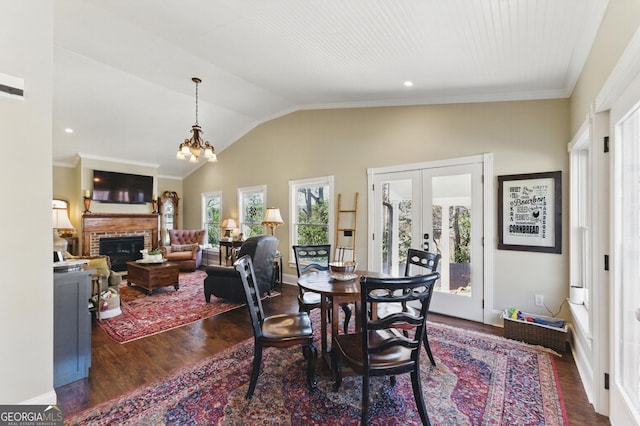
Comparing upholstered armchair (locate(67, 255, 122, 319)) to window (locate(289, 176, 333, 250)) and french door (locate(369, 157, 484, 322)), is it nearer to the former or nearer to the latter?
window (locate(289, 176, 333, 250))

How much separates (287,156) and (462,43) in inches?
147

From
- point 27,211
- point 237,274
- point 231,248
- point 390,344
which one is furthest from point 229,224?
point 390,344

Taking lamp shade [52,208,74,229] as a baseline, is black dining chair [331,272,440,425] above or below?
below

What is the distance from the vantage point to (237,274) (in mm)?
4031

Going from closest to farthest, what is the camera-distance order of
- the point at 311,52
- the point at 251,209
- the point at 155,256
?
the point at 311,52
the point at 155,256
the point at 251,209

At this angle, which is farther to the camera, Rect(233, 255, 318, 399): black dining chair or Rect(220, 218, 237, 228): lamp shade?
Rect(220, 218, 237, 228): lamp shade

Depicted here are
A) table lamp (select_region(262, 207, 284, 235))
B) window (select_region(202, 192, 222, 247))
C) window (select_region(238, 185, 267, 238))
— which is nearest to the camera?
table lamp (select_region(262, 207, 284, 235))

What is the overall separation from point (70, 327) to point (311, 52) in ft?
10.9

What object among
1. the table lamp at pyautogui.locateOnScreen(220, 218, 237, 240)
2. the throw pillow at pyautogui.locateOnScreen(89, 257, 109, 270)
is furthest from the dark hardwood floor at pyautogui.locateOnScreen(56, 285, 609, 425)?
the table lamp at pyautogui.locateOnScreen(220, 218, 237, 240)

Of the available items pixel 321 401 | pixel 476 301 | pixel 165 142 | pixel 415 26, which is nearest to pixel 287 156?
pixel 165 142

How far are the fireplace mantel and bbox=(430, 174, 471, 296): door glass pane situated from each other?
7012 millimetres

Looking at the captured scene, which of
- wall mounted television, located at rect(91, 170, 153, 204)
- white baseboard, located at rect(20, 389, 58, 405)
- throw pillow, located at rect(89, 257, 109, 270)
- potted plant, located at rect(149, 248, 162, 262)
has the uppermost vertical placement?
wall mounted television, located at rect(91, 170, 153, 204)

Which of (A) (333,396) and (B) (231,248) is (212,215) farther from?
(A) (333,396)

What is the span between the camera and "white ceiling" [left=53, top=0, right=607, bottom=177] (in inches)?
85.4
